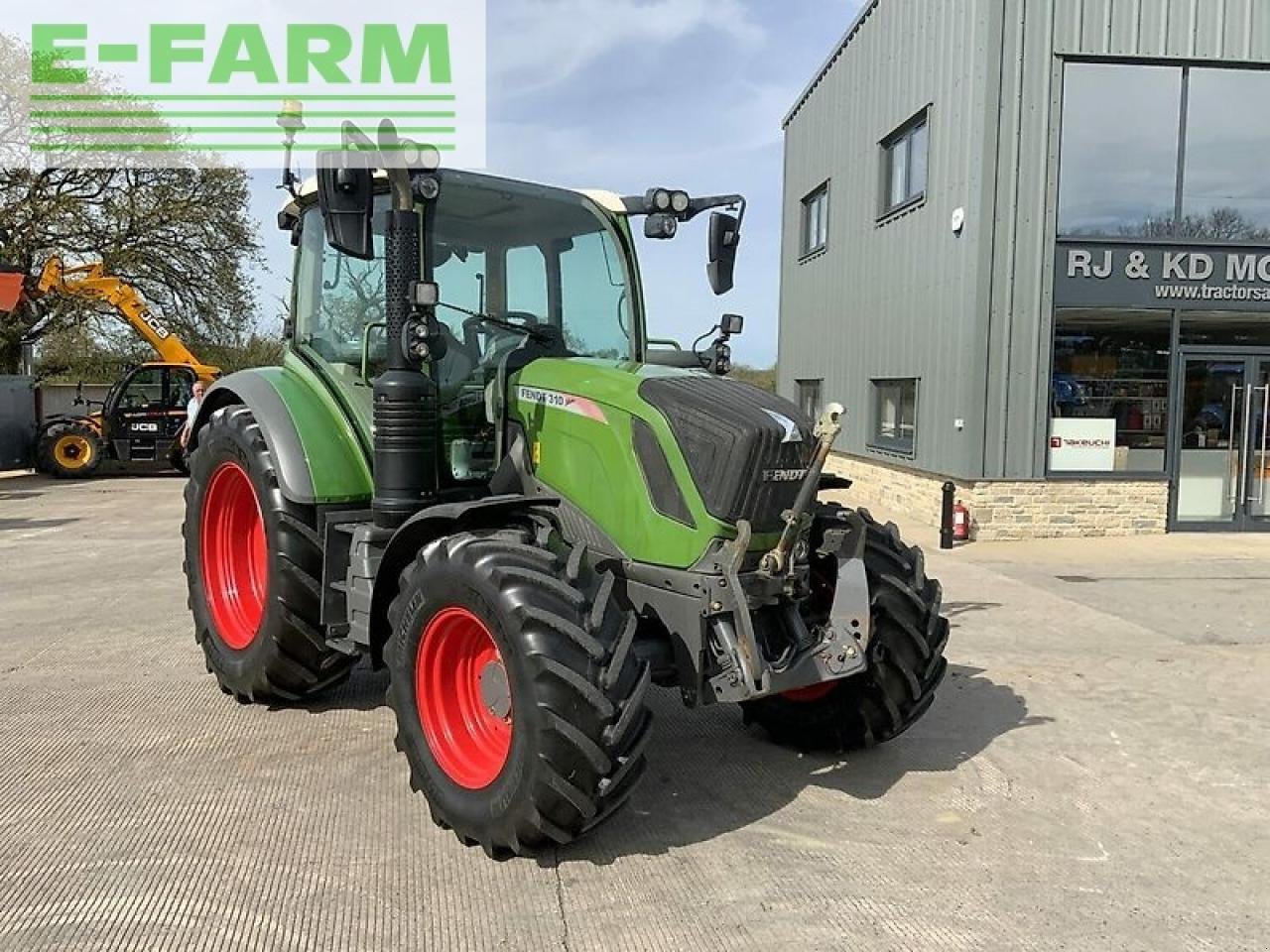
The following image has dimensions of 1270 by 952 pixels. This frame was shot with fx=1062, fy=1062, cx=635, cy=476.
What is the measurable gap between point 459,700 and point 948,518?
7.88 metres

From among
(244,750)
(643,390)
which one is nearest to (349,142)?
(643,390)

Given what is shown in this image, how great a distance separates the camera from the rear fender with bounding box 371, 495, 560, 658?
388 centimetres

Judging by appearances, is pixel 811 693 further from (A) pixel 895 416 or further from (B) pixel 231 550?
(A) pixel 895 416

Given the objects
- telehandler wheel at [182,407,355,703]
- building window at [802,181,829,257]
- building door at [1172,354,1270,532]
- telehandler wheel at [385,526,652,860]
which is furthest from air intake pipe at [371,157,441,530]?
building window at [802,181,829,257]

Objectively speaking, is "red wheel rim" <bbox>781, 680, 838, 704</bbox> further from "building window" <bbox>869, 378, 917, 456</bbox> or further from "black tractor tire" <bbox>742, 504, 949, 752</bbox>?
"building window" <bbox>869, 378, 917, 456</bbox>

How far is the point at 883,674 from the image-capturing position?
422 cm

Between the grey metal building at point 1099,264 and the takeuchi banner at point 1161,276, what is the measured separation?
0.02m

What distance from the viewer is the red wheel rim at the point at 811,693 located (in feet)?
14.5

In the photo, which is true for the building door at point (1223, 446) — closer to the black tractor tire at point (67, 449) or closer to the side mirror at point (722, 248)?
the side mirror at point (722, 248)

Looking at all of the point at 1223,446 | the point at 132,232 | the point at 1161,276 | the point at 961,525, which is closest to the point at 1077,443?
the point at 961,525

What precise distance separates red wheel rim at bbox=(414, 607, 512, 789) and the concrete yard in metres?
0.26

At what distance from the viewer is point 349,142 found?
3.93 meters

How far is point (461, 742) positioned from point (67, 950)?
1.35 metres

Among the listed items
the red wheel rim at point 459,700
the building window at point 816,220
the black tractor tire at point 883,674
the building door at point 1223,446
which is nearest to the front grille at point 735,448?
the black tractor tire at point 883,674
